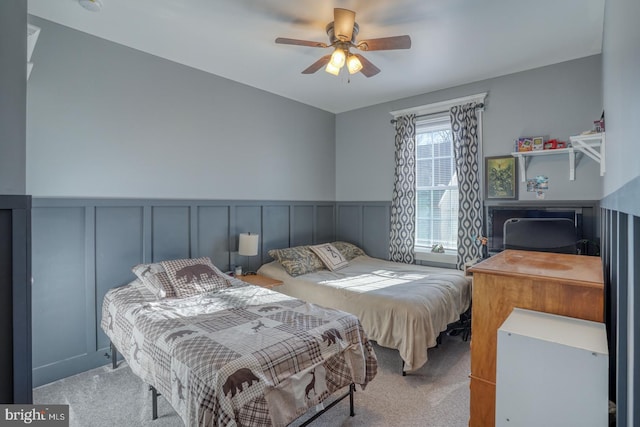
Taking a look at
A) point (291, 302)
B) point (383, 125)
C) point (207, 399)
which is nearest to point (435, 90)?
point (383, 125)

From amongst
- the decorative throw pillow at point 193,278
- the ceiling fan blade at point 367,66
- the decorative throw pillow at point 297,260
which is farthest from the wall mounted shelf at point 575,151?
the decorative throw pillow at point 193,278

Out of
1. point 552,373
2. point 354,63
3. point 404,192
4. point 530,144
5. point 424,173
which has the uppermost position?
point 354,63

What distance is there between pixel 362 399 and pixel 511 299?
1366 millimetres

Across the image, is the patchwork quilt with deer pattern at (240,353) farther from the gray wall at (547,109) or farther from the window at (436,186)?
the gray wall at (547,109)

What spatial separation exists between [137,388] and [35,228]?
4.82 feet

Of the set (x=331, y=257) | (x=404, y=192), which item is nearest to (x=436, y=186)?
(x=404, y=192)

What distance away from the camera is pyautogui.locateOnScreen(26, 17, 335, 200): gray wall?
256cm

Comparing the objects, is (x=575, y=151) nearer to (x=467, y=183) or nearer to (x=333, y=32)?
(x=467, y=183)

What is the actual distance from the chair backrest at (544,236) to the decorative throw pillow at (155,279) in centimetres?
293

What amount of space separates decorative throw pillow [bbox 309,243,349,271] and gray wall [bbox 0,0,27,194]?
134 inches

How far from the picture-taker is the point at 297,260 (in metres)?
3.88

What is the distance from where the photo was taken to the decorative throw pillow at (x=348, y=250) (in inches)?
180

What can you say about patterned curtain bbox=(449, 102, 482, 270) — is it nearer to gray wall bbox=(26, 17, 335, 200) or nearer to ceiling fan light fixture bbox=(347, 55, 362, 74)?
ceiling fan light fixture bbox=(347, 55, 362, 74)

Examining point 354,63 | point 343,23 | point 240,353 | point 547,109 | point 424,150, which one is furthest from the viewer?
point 424,150
